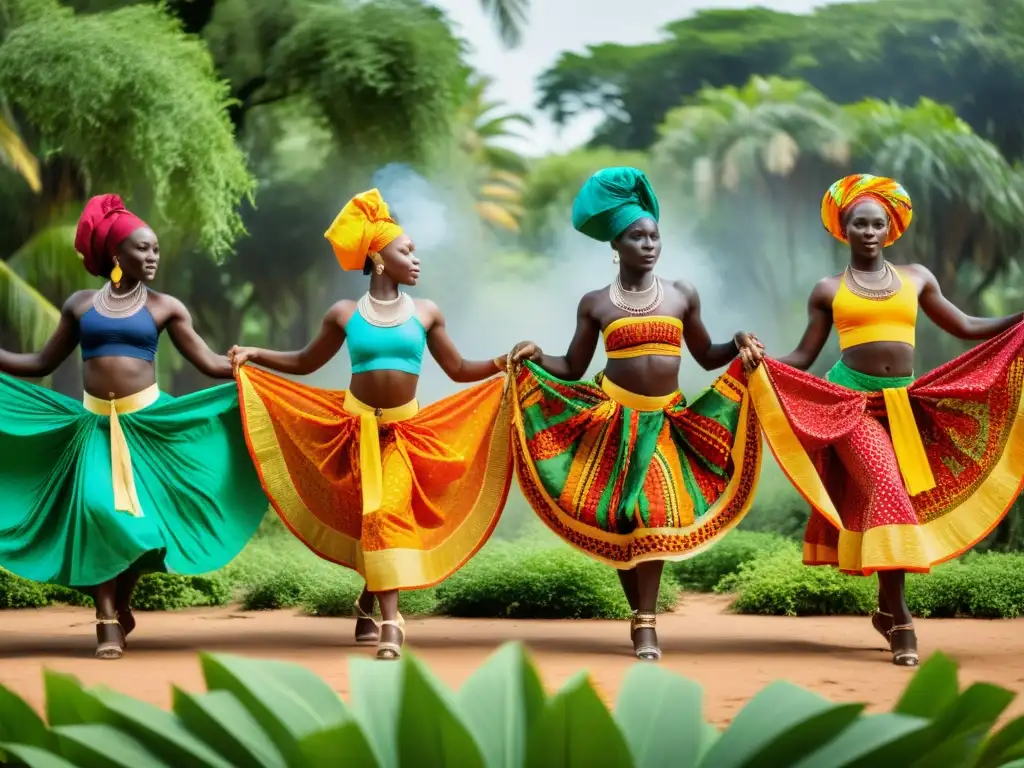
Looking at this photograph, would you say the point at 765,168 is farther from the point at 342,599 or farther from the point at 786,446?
the point at 786,446

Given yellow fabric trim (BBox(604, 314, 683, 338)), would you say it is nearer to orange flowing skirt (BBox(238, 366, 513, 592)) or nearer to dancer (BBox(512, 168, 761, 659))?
dancer (BBox(512, 168, 761, 659))

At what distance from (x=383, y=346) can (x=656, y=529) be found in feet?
4.92

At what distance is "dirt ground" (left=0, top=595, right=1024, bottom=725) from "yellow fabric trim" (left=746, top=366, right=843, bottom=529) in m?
0.73

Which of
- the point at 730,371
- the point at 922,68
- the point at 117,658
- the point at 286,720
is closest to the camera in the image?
the point at 286,720

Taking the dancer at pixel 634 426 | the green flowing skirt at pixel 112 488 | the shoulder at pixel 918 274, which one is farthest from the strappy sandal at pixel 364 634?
the shoulder at pixel 918 274

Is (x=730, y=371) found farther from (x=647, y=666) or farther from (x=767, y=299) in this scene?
(x=767, y=299)

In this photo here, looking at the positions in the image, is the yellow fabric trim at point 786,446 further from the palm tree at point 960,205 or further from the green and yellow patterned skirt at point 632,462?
the palm tree at point 960,205

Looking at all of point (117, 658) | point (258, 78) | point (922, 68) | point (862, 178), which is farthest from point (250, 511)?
point (922, 68)

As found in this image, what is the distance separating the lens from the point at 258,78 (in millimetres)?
18438

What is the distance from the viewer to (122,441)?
20.1 ft

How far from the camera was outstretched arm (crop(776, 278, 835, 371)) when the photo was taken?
6.29 m

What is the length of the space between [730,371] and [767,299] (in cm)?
1293

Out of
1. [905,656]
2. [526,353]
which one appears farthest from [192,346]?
[905,656]

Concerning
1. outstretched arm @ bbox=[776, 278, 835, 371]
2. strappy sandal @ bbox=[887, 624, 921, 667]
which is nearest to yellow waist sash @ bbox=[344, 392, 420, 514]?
outstretched arm @ bbox=[776, 278, 835, 371]
